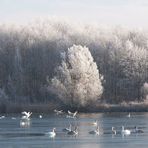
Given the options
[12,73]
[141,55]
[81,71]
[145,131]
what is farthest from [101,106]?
[145,131]

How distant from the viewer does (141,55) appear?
243ft

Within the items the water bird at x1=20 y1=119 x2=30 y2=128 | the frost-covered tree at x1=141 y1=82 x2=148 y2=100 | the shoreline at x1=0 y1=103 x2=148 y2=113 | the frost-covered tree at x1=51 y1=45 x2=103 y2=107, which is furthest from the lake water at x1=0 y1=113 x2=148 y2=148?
the frost-covered tree at x1=141 y1=82 x2=148 y2=100

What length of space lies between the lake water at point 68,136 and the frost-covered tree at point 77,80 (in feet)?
38.5

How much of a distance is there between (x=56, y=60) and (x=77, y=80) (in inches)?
368

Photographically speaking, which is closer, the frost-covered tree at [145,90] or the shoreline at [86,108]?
the shoreline at [86,108]

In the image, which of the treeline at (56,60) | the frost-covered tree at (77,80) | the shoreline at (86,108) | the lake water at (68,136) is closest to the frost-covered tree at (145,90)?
the treeline at (56,60)

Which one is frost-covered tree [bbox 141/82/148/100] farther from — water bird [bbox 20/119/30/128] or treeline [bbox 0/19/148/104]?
water bird [bbox 20/119/30/128]

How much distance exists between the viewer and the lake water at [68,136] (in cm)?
3547

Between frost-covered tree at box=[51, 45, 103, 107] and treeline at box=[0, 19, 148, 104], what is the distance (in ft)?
11.6

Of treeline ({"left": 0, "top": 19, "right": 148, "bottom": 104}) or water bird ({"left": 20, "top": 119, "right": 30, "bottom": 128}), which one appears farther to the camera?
treeline ({"left": 0, "top": 19, "right": 148, "bottom": 104})

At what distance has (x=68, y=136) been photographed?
133 ft

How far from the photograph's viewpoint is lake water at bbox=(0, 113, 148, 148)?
3547 cm

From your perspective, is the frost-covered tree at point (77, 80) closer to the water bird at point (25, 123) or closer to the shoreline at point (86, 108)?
the shoreline at point (86, 108)

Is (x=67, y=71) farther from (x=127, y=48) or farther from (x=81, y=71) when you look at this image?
(x=127, y=48)
